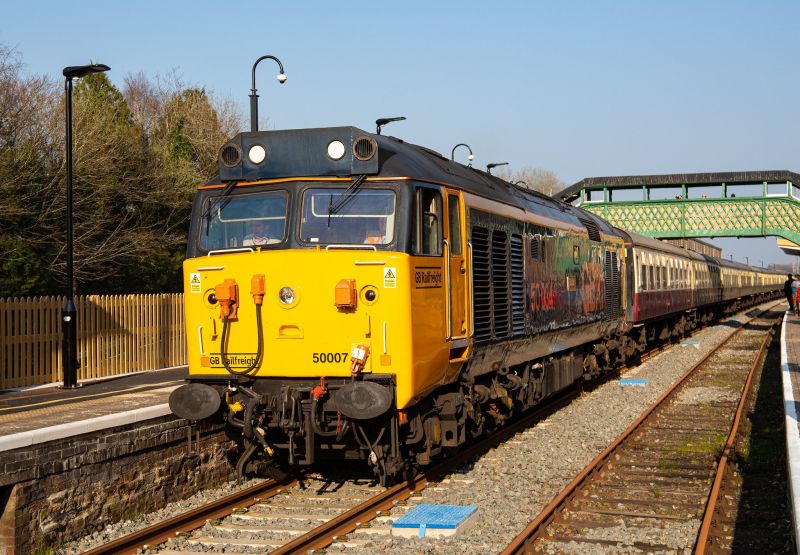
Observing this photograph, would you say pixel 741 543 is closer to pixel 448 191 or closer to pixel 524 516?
pixel 524 516

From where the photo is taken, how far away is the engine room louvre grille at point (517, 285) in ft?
39.0

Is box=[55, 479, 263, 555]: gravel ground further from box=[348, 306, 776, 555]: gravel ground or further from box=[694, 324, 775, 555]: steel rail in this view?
box=[694, 324, 775, 555]: steel rail

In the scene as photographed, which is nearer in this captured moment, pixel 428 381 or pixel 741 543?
pixel 741 543

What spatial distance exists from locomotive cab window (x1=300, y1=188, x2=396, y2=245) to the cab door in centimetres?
82

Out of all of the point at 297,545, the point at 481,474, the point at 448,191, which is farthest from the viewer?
the point at 481,474

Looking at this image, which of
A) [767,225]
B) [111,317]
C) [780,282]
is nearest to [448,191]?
[111,317]

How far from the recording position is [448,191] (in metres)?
9.68

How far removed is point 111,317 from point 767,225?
31019 mm

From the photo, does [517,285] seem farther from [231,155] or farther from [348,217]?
[231,155]

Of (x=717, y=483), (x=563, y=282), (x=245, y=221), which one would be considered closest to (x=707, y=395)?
(x=563, y=282)

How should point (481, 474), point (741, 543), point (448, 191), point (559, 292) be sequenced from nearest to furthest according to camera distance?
point (741, 543), point (448, 191), point (481, 474), point (559, 292)

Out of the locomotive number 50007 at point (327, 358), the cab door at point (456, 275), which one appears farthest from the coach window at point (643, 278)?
the locomotive number 50007 at point (327, 358)

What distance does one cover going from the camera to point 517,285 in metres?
12.1

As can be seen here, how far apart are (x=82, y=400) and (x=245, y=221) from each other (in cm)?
505
